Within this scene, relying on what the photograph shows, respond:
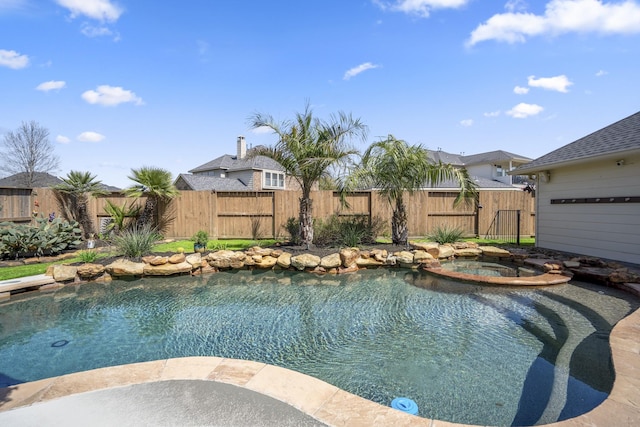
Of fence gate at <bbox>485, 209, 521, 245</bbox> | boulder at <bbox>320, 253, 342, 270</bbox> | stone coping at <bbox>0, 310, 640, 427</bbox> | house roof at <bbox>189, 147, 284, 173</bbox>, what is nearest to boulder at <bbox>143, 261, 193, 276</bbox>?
boulder at <bbox>320, 253, 342, 270</bbox>

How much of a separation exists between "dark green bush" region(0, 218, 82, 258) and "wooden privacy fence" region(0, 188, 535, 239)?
8.80 ft

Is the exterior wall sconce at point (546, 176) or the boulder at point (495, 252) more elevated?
the exterior wall sconce at point (546, 176)

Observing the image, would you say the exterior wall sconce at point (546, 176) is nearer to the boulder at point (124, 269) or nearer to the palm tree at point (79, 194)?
the boulder at point (124, 269)

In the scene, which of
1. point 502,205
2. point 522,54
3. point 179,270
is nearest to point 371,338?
point 179,270

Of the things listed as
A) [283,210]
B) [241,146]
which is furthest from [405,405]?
[241,146]

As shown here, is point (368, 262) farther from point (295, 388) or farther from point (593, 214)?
point (593, 214)

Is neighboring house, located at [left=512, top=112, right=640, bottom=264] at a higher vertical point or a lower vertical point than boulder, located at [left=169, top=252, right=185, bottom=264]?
higher

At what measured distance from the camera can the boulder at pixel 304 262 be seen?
24.2 feet

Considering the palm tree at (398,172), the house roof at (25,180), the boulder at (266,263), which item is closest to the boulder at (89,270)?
the boulder at (266,263)

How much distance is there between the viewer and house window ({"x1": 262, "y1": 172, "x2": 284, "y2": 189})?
89.9 ft

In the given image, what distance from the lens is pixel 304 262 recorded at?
290 inches

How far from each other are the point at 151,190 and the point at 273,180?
1786 cm

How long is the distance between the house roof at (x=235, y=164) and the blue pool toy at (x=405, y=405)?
23917 mm

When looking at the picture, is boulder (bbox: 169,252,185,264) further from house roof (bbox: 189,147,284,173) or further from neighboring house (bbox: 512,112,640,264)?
house roof (bbox: 189,147,284,173)
